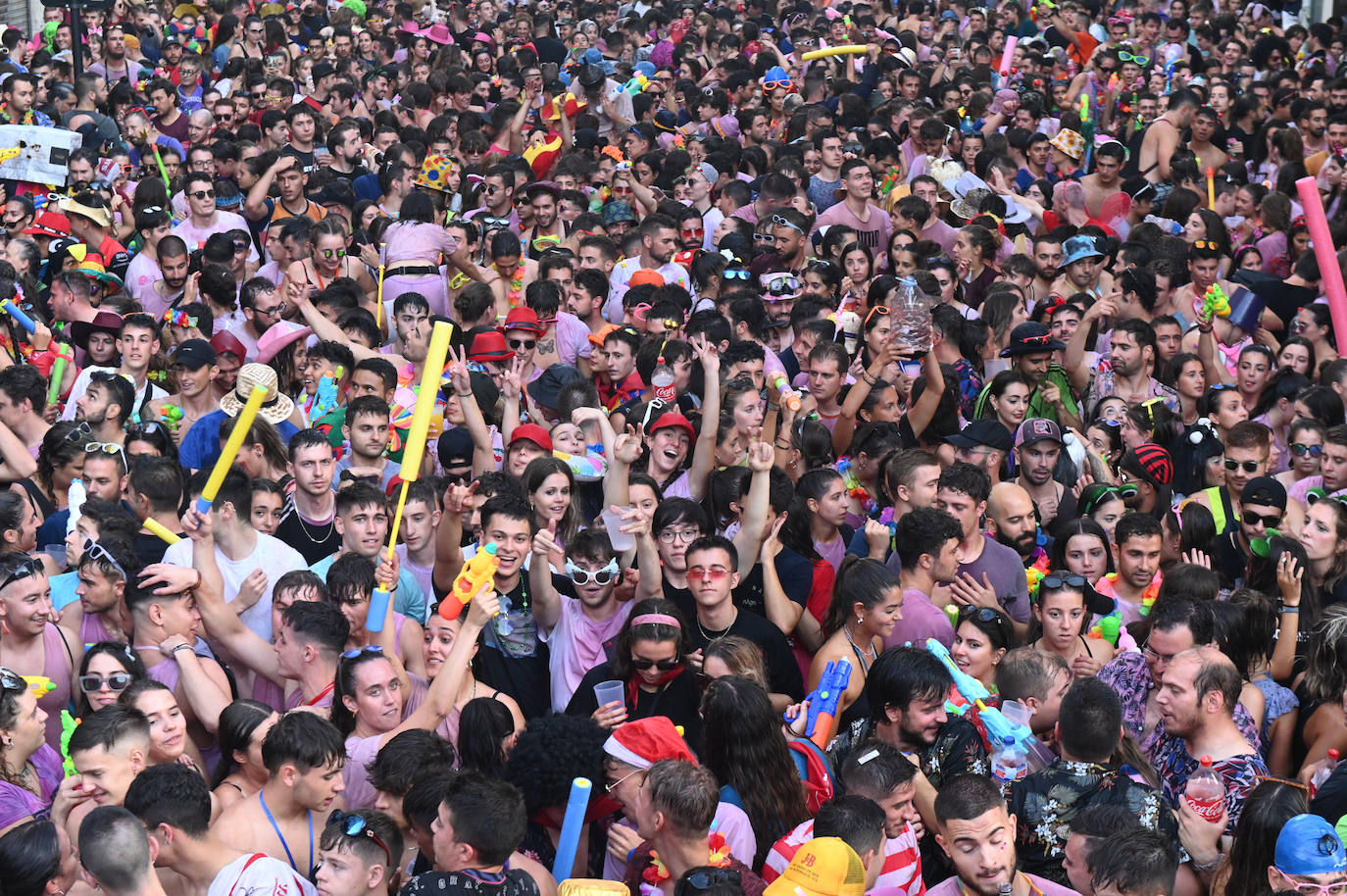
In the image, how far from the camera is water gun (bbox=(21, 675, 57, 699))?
15.4 feet

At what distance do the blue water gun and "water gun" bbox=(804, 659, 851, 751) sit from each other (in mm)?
292

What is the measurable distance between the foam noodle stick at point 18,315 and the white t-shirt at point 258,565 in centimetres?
269

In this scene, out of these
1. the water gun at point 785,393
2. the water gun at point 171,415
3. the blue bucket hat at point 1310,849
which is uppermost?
the blue bucket hat at point 1310,849

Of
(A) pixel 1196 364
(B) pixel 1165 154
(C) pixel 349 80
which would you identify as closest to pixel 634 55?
(C) pixel 349 80

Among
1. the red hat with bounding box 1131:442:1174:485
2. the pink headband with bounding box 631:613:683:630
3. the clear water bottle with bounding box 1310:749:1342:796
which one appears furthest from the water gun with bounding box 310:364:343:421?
the clear water bottle with bounding box 1310:749:1342:796

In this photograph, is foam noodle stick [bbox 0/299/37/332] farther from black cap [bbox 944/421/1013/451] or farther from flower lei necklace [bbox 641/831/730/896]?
flower lei necklace [bbox 641/831/730/896]

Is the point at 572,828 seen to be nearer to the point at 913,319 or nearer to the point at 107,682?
the point at 107,682

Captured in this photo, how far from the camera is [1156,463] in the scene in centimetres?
694

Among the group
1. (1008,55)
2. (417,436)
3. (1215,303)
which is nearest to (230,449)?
(417,436)

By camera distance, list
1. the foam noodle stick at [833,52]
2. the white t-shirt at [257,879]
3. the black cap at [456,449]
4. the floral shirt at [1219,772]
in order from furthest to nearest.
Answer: the foam noodle stick at [833,52]
the black cap at [456,449]
the floral shirt at [1219,772]
the white t-shirt at [257,879]

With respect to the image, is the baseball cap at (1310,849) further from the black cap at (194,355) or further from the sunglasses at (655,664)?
the black cap at (194,355)

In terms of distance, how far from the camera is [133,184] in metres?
10.6

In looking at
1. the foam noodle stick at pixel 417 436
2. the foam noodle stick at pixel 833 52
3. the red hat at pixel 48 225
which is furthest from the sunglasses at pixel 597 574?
the foam noodle stick at pixel 833 52

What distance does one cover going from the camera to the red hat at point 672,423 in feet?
22.3
